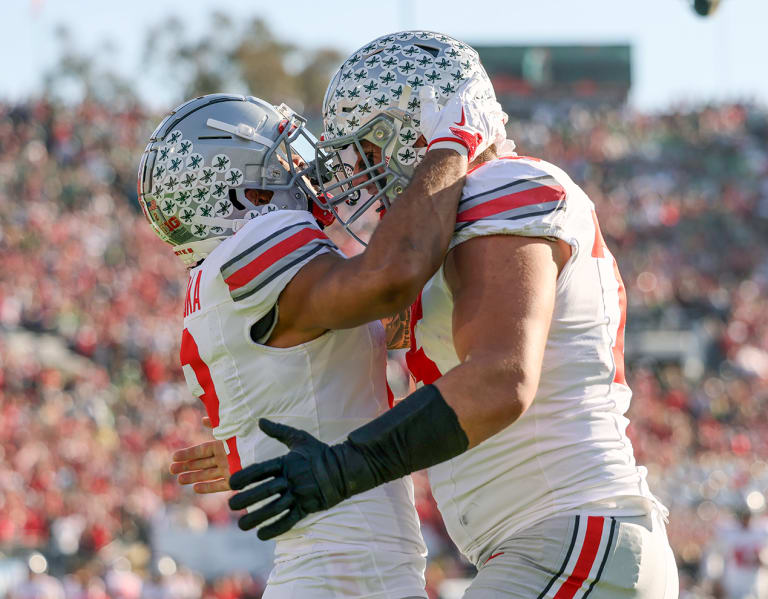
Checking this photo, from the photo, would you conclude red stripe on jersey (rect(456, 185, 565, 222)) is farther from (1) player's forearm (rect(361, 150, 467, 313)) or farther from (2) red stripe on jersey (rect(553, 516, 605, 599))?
(2) red stripe on jersey (rect(553, 516, 605, 599))

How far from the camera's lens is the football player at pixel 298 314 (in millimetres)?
2631

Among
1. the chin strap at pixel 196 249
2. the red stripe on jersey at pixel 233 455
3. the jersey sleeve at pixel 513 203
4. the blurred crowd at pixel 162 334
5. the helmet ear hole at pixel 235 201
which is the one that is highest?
the jersey sleeve at pixel 513 203

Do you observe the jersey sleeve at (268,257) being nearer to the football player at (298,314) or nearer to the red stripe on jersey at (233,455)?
the football player at (298,314)

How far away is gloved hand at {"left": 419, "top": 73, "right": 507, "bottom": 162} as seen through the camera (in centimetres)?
275

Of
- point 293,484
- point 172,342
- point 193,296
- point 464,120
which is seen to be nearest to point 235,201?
point 193,296

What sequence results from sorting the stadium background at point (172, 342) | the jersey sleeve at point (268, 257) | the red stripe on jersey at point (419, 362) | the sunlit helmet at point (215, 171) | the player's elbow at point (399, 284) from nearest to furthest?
the player's elbow at point (399, 284) → the jersey sleeve at point (268, 257) → the red stripe on jersey at point (419, 362) → the sunlit helmet at point (215, 171) → the stadium background at point (172, 342)

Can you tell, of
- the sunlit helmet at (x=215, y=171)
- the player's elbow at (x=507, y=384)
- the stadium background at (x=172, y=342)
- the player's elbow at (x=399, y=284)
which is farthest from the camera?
the stadium background at (x=172, y=342)

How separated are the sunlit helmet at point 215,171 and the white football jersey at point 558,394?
0.58 meters

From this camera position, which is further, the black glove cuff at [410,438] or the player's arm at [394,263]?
the player's arm at [394,263]

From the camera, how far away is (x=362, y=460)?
2.41m

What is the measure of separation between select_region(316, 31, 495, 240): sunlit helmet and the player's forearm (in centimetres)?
30

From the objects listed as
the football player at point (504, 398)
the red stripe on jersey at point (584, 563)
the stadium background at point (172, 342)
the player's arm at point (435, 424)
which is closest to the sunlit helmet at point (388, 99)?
the football player at point (504, 398)

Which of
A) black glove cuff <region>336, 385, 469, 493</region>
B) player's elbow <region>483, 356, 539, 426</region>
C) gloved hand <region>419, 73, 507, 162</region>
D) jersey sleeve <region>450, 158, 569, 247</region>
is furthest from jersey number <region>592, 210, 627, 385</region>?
black glove cuff <region>336, 385, 469, 493</region>

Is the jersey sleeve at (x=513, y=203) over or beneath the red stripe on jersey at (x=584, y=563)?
over
